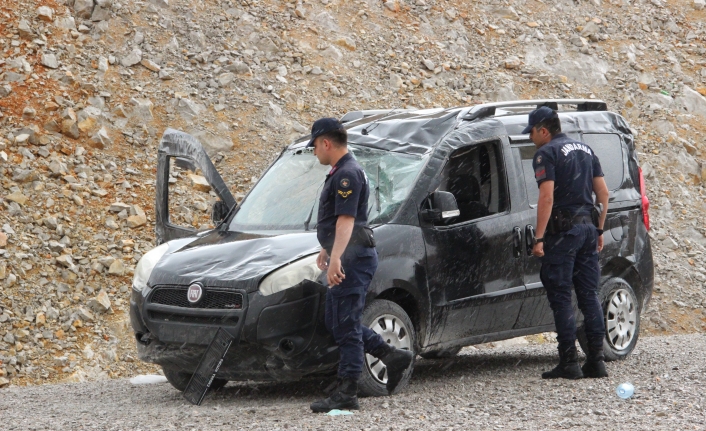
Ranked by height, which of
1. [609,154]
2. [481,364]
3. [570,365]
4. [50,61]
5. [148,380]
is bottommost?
[481,364]

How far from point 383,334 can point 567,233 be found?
1685 mm

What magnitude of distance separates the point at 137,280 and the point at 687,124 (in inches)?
594

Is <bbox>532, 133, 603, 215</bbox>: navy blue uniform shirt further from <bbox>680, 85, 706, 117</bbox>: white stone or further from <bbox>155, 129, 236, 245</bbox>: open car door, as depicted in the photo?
<bbox>680, 85, 706, 117</bbox>: white stone

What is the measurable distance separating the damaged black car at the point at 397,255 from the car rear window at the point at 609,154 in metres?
0.01

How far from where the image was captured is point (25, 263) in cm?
1068

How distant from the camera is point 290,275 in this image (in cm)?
583

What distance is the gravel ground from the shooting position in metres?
5.28

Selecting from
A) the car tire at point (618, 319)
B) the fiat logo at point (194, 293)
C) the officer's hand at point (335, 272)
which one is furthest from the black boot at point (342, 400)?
the car tire at point (618, 319)

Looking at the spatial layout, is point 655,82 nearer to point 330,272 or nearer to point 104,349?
point 104,349

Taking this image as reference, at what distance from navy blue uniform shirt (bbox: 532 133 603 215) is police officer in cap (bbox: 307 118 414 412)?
5.61ft

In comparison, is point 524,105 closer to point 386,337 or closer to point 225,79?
point 386,337

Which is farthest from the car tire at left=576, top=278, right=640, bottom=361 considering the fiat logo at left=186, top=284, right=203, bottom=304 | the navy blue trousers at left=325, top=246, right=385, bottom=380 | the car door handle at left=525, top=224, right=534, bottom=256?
the fiat logo at left=186, top=284, right=203, bottom=304

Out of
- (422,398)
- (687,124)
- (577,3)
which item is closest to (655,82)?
(687,124)

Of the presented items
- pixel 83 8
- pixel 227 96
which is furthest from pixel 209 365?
pixel 83 8
